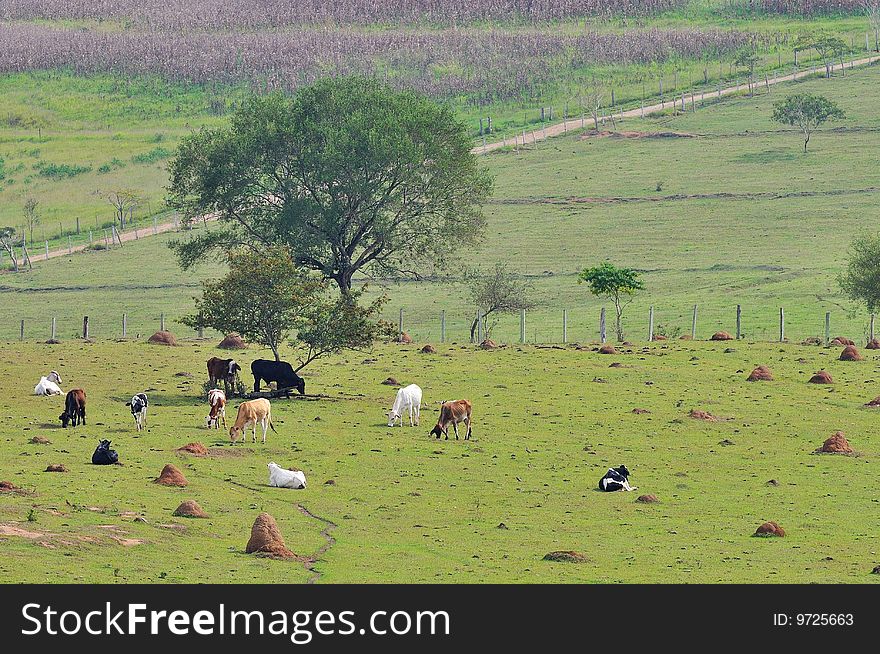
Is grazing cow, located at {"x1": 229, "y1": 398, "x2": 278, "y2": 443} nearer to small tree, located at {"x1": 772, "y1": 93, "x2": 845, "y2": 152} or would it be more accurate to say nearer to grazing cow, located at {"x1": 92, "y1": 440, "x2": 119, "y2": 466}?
grazing cow, located at {"x1": 92, "y1": 440, "x2": 119, "y2": 466}

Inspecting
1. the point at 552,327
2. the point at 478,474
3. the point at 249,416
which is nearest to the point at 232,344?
the point at 552,327

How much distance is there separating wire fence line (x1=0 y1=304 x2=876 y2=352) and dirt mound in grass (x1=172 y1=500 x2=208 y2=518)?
37692 millimetres

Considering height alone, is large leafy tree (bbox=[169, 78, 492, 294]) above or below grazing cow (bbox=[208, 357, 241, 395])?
above

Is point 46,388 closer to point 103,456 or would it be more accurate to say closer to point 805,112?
point 103,456

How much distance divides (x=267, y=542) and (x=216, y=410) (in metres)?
17.5

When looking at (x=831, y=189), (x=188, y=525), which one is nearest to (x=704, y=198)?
(x=831, y=189)

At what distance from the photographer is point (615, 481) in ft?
128

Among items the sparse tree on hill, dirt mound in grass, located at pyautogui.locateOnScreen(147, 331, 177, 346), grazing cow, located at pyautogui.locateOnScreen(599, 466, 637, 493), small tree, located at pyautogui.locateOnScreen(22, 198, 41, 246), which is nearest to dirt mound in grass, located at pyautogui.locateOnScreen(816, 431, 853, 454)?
grazing cow, located at pyautogui.locateOnScreen(599, 466, 637, 493)

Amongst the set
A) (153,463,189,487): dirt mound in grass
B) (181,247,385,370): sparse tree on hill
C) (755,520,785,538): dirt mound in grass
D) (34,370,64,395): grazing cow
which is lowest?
(755,520,785,538): dirt mound in grass

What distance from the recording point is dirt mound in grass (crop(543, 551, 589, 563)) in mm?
29953

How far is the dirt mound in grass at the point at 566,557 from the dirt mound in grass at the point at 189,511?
25.7 ft

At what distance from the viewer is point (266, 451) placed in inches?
1705

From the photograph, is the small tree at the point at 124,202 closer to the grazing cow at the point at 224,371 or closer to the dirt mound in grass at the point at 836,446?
the grazing cow at the point at 224,371

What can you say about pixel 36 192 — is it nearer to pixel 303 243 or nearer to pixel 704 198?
pixel 704 198
